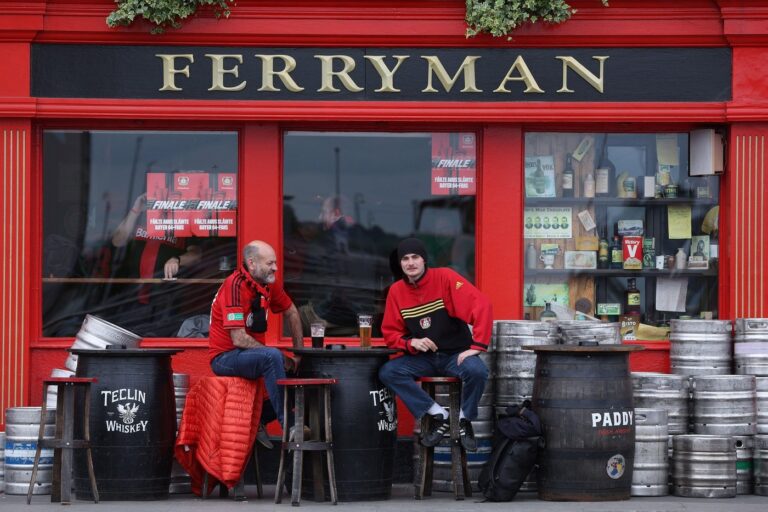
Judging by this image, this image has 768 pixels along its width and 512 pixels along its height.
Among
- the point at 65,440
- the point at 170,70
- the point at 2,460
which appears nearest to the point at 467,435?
the point at 65,440

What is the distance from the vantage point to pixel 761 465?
1168 cm

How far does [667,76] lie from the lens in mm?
12719

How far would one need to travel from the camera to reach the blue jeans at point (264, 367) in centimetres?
1112

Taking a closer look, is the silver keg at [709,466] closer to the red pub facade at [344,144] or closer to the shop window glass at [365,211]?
the red pub facade at [344,144]

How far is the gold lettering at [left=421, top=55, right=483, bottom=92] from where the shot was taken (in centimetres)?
1266

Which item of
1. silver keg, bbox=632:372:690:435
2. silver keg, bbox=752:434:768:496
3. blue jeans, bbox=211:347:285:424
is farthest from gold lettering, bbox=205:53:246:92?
silver keg, bbox=752:434:768:496

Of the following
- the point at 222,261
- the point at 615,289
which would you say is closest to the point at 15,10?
the point at 222,261

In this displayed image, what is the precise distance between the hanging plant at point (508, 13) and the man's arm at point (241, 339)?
11.2ft

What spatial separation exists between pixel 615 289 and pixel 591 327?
138cm

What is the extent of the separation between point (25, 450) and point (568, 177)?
17.8 feet

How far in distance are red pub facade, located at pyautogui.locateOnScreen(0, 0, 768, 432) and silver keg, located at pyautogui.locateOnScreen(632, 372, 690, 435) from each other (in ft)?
3.26

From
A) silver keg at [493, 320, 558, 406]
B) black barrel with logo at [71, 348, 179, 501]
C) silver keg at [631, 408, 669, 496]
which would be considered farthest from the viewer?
silver keg at [493, 320, 558, 406]

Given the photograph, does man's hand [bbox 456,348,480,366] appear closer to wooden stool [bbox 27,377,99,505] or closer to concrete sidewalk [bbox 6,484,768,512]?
concrete sidewalk [bbox 6,484,768,512]

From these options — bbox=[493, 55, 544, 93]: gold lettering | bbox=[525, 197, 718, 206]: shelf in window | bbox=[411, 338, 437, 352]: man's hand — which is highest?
bbox=[493, 55, 544, 93]: gold lettering
